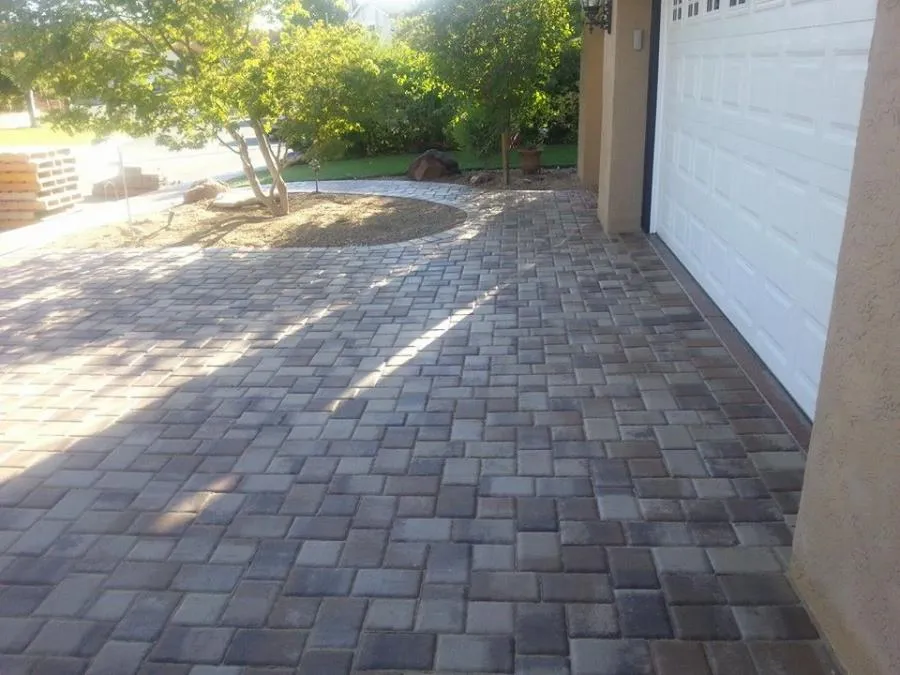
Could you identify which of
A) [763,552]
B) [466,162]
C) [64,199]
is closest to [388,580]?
[763,552]

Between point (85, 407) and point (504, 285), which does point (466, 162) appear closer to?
point (504, 285)

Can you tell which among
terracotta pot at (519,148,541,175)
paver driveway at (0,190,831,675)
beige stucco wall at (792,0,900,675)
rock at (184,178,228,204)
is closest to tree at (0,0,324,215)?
rock at (184,178,228,204)

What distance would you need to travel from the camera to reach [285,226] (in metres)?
10.5

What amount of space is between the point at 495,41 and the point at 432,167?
314 cm

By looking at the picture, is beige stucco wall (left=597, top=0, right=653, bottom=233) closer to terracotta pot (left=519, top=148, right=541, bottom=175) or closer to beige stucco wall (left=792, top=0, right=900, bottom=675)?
terracotta pot (left=519, top=148, right=541, bottom=175)

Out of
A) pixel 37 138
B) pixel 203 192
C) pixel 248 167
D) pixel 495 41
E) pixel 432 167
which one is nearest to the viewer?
pixel 248 167

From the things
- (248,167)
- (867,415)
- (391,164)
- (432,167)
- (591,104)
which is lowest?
(391,164)

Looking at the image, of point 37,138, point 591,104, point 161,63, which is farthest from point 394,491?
point 37,138

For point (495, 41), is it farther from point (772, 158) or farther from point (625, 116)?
point (772, 158)

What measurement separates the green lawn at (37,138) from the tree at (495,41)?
17.6m

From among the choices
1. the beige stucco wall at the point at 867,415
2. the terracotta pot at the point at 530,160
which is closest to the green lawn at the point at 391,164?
the terracotta pot at the point at 530,160

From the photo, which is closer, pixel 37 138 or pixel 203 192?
pixel 203 192

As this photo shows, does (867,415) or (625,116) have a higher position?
(625,116)

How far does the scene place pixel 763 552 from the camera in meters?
3.16
